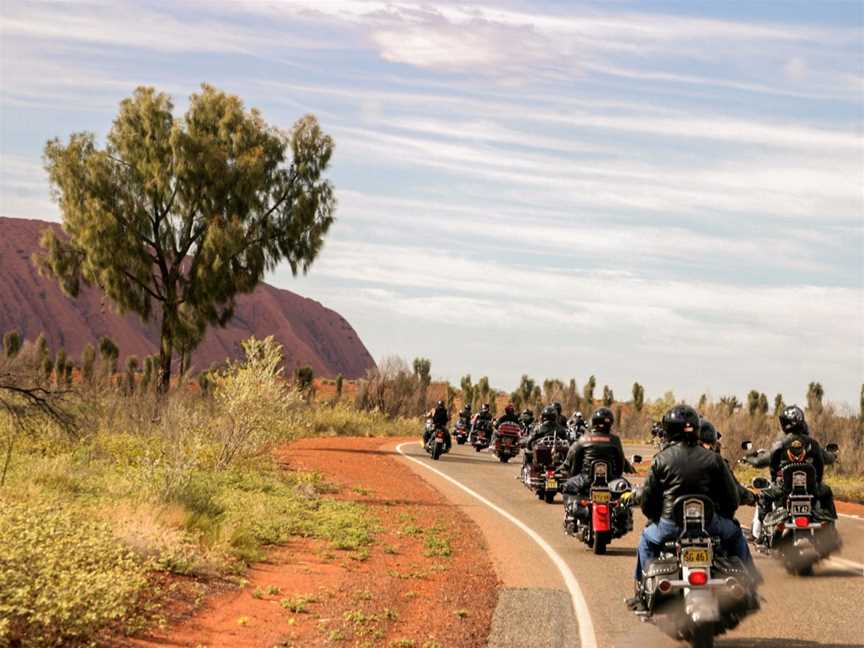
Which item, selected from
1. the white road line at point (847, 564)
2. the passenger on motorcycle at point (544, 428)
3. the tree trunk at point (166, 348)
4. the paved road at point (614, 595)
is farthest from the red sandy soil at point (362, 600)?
the tree trunk at point (166, 348)

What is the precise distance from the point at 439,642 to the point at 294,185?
39.7 m

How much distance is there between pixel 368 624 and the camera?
10.8 m

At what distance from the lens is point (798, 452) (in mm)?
14406

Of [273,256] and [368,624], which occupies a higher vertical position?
[273,256]

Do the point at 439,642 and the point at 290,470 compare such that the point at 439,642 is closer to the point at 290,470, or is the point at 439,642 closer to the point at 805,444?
the point at 805,444

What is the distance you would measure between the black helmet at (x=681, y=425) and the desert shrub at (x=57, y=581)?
4.68m

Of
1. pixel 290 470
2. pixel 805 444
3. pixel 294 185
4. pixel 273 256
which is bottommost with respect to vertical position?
pixel 290 470

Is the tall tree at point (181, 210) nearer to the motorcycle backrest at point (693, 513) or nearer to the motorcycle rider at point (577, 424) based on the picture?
the motorcycle rider at point (577, 424)

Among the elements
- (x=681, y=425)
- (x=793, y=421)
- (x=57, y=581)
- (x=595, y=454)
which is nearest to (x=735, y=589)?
(x=681, y=425)

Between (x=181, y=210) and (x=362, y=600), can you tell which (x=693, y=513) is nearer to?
(x=362, y=600)

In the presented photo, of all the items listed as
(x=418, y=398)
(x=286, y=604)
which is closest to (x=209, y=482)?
(x=286, y=604)

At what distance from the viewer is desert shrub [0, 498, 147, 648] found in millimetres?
9273

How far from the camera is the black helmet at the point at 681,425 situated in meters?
9.65

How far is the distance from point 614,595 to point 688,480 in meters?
3.23
